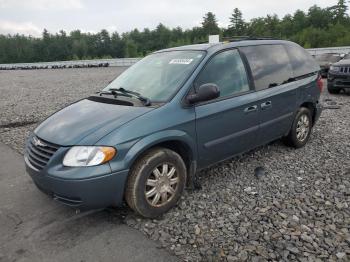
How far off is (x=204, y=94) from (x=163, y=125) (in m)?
0.57

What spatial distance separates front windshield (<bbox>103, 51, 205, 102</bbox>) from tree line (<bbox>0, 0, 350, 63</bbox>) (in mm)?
72883

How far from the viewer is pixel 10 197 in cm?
421

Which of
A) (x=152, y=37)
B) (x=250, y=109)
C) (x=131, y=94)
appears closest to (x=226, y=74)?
(x=250, y=109)

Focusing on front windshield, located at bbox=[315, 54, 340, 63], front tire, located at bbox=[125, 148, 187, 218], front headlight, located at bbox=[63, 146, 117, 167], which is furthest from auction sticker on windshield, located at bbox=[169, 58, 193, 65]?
front windshield, located at bbox=[315, 54, 340, 63]

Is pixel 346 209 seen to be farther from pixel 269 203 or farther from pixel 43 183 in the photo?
pixel 43 183

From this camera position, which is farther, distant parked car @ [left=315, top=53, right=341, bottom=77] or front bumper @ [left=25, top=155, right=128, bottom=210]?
distant parked car @ [left=315, top=53, right=341, bottom=77]

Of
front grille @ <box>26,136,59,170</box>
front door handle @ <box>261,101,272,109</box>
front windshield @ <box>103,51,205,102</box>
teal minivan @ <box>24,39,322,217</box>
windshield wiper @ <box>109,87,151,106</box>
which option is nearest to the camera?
teal minivan @ <box>24,39,322,217</box>

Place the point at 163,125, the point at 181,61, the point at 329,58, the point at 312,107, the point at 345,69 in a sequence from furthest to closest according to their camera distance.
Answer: the point at 329,58 → the point at 345,69 → the point at 312,107 → the point at 181,61 → the point at 163,125

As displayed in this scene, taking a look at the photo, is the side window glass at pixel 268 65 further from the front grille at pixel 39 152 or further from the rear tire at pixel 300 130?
the front grille at pixel 39 152

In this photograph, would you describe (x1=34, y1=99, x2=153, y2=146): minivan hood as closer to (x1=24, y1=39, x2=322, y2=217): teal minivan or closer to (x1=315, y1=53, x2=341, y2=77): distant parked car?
(x1=24, y1=39, x2=322, y2=217): teal minivan

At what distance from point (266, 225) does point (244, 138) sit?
4.33ft

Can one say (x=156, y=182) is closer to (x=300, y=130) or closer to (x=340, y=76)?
(x=300, y=130)

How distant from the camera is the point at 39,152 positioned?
3410 mm

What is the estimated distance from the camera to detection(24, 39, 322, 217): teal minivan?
3.12 metres
